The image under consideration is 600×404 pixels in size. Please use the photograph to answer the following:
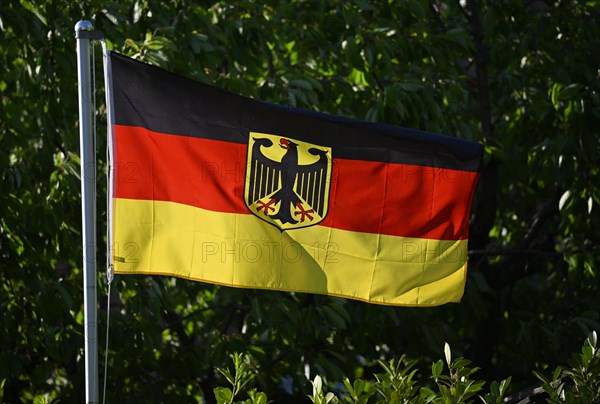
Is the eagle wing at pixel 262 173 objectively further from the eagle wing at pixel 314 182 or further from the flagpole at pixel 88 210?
the flagpole at pixel 88 210

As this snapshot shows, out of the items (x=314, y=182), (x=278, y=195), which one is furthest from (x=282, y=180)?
(x=314, y=182)

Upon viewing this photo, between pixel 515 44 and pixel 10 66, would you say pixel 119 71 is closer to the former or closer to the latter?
pixel 10 66

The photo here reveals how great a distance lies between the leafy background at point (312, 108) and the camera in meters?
7.42

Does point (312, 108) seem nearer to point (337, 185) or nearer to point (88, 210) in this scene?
point (337, 185)

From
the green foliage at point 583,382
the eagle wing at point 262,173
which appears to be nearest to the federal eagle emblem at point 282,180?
the eagle wing at point 262,173

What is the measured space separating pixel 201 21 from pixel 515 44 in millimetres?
3319

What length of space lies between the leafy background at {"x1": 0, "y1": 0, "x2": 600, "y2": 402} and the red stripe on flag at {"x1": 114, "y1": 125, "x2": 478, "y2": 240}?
1.72m

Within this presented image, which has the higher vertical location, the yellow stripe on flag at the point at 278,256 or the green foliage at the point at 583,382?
the yellow stripe on flag at the point at 278,256

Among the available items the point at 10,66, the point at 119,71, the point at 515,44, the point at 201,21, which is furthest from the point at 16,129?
the point at 515,44

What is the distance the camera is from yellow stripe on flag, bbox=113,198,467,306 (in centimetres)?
537

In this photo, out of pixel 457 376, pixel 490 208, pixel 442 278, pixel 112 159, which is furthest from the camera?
pixel 490 208

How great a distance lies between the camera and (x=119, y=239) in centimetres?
530

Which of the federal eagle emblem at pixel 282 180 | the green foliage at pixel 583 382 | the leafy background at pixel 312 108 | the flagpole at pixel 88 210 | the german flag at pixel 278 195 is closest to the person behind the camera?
the green foliage at pixel 583 382

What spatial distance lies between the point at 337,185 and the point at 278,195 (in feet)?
1.25
